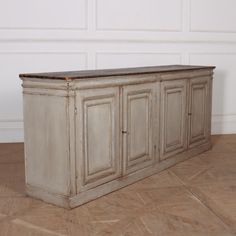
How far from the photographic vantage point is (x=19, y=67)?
4.65 m

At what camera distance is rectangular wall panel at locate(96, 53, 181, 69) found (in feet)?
15.8

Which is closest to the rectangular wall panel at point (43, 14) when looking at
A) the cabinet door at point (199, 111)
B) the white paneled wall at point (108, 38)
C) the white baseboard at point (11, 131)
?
the white paneled wall at point (108, 38)

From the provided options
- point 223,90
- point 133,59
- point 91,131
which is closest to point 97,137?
point 91,131

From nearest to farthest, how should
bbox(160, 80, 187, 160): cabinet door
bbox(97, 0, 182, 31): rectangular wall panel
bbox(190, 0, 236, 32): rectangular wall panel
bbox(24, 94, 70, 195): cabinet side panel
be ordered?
bbox(24, 94, 70, 195): cabinet side panel
bbox(160, 80, 187, 160): cabinet door
bbox(97, 0, 182, 31): rectangular wall panel
bbox(190, 0, 236, 32): rectangular wall panel

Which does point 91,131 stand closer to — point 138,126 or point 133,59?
point 138,126

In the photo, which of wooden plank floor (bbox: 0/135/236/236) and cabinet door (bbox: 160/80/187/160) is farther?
cabinet door (bbox: 160/80/187/160)

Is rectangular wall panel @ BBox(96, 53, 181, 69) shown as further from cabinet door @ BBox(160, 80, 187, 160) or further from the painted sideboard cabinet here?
the painted sideboard cabinet

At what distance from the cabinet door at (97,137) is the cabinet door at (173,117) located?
66 cm

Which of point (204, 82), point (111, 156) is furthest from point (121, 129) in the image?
point (204, 82)

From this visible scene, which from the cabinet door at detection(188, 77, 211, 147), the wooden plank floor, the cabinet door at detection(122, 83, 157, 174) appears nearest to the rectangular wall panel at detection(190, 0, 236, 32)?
the cabinet door at detection(188, 77, 211, 147)

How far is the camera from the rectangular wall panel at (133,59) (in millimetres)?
4828

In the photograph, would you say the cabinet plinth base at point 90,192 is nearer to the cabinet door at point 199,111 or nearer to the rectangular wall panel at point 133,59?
the cabinet door at point 199,111

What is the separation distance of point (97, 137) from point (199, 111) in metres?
1.56

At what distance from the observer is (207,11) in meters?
5.09
